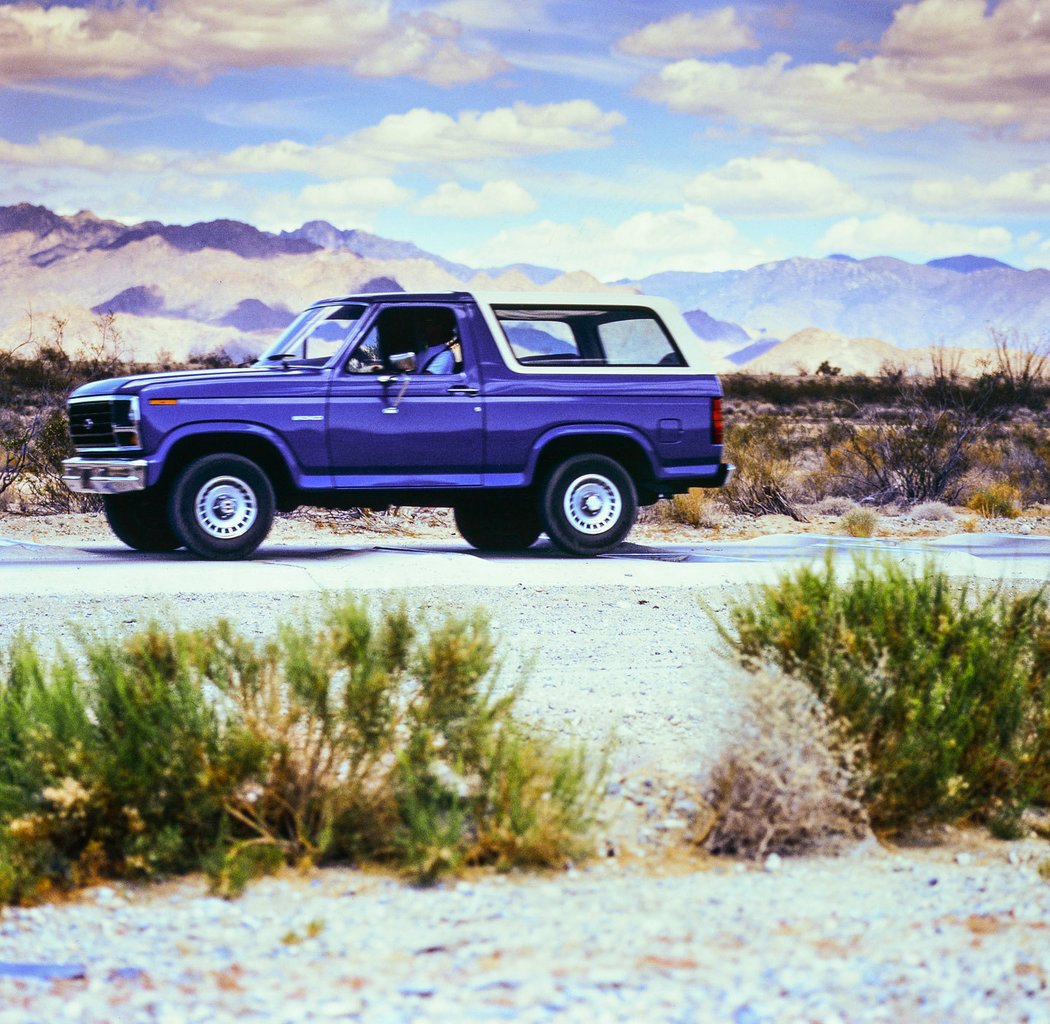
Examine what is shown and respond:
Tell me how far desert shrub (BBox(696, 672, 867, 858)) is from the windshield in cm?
826

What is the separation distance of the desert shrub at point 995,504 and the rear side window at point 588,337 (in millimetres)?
8470

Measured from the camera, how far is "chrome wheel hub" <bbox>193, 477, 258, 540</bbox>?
1342 centimetres

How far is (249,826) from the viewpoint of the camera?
236 inches

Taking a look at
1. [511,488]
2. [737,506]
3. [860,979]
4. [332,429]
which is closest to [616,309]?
[511,488]

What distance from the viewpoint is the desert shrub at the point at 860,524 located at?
18.5m

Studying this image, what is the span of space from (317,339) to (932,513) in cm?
1016

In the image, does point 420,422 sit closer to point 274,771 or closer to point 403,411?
point 403,411

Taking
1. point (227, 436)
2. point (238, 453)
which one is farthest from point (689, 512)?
point (227, 436)

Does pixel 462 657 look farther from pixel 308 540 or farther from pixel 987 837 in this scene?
pixel 308 540

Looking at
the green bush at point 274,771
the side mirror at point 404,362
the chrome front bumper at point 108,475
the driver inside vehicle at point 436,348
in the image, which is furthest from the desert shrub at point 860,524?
the green bush at point 274,771

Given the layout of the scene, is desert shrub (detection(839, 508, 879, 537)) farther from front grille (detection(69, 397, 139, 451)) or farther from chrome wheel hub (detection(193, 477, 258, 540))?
front grille (detection(69, 397, 139, 451))

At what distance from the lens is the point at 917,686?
6.82 metres

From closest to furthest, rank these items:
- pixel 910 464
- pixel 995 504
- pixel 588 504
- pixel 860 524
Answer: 1. pixel 588 504
2. pixel 860 524
3. pixel 995 504
4. pixel 910 464

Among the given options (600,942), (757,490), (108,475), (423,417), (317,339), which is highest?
(317,339)
